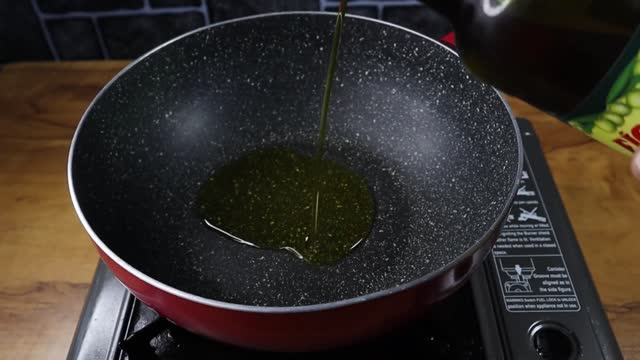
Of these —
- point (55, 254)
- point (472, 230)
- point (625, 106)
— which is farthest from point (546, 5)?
point (55, 254)

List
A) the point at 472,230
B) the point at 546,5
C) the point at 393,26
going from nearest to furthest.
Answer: the point at 546,5 → the point at 472,230 → the point at 393,26

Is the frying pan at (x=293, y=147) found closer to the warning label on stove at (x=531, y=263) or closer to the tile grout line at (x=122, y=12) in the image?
the warning label on stove at (x=531, y=263)

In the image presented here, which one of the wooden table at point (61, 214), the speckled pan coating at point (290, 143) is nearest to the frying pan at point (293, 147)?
the speckled pan coating at point (290, 143)

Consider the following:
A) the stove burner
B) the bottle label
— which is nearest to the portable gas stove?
the stove burner

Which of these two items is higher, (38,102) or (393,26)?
(393,26)

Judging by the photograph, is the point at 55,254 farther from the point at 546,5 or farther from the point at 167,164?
the point at 546,5
